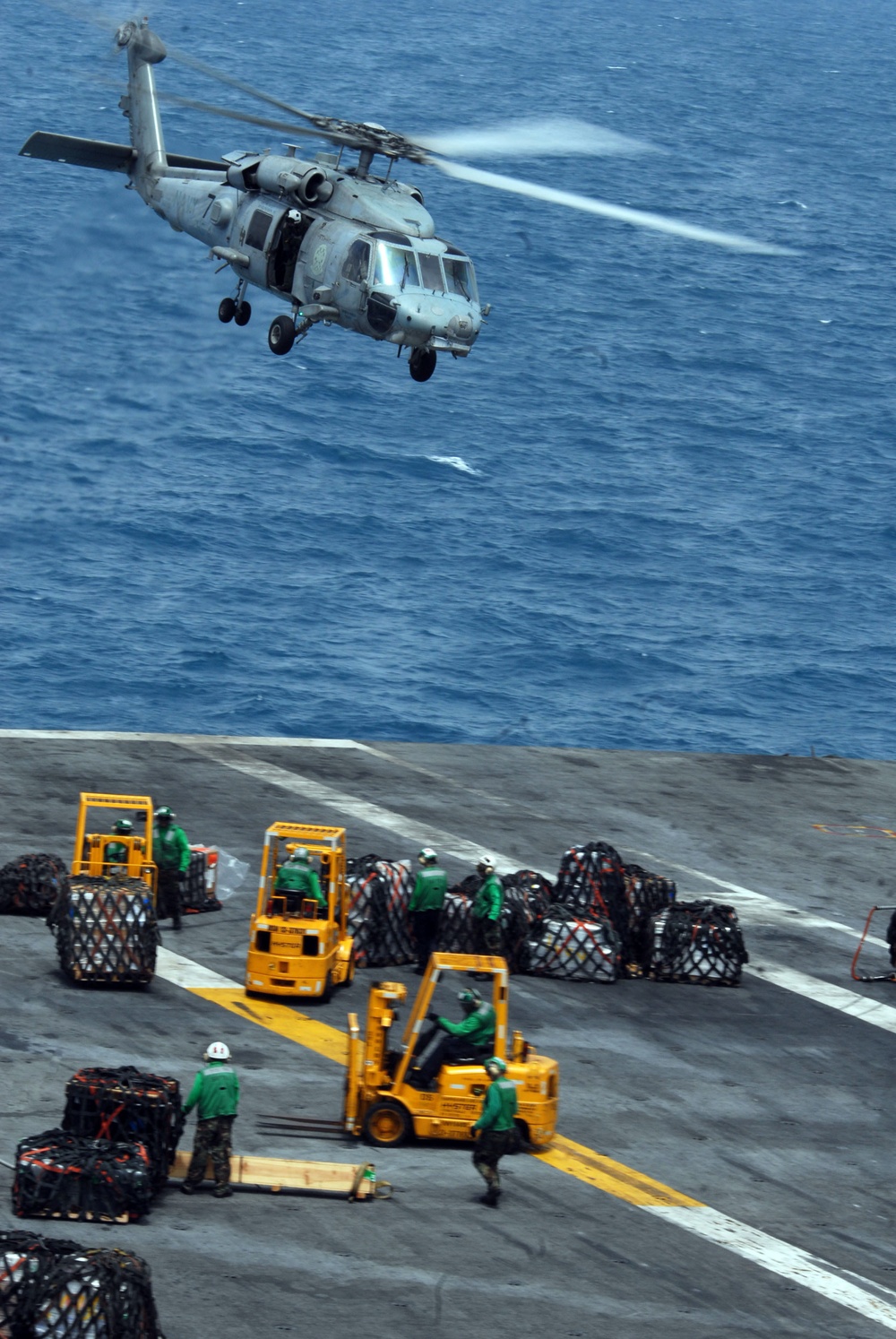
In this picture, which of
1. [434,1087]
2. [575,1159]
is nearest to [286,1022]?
[434,1087]

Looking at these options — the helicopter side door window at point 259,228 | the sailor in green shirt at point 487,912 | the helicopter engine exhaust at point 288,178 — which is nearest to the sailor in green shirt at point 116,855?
the sailor in green shirt at point 487,912

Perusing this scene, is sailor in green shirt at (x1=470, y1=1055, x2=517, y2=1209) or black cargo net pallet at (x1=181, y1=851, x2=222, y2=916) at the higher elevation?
sailor in green shirt at (x1=470, y1=1055, x2=517, y2=1209)

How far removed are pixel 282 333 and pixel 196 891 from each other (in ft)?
33.6

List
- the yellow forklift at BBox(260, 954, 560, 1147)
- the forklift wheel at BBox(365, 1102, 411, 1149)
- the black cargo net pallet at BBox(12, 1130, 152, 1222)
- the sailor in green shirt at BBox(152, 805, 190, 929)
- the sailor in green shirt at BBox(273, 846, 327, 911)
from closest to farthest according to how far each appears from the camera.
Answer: the black cargo net pallet at BBox(12, 1130, 152, 1222)
the yellow forklift at BBox(260, 954, 560, 1147)
the forklift wheel at BBox(365, 1102, 411, 1149)
the sailor in green shirt at BBox(273, 846, 327, 911)
the sailor in green shirt at BBox(152, 805, 190, 929)

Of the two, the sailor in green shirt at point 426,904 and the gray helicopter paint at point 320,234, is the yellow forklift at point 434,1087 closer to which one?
the sailor in green shirt at point 426,904

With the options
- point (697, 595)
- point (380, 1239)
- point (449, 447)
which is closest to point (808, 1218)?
point (380, 1239)

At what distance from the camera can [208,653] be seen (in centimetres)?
7112

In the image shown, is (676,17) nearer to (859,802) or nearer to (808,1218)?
(859,802)

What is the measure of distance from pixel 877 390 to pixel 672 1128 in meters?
75.1

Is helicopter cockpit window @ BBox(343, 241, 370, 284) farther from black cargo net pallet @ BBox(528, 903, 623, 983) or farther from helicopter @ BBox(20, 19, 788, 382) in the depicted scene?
black cargo net pallet @ BBox(528, 903, 623, 983)

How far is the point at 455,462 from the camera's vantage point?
87.0 meters

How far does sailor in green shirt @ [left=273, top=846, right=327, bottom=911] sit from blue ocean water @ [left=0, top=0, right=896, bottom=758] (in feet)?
77.9

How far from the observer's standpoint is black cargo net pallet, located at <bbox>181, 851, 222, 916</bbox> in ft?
114

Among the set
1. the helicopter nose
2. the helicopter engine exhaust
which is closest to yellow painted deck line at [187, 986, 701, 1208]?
the helicopter nose
